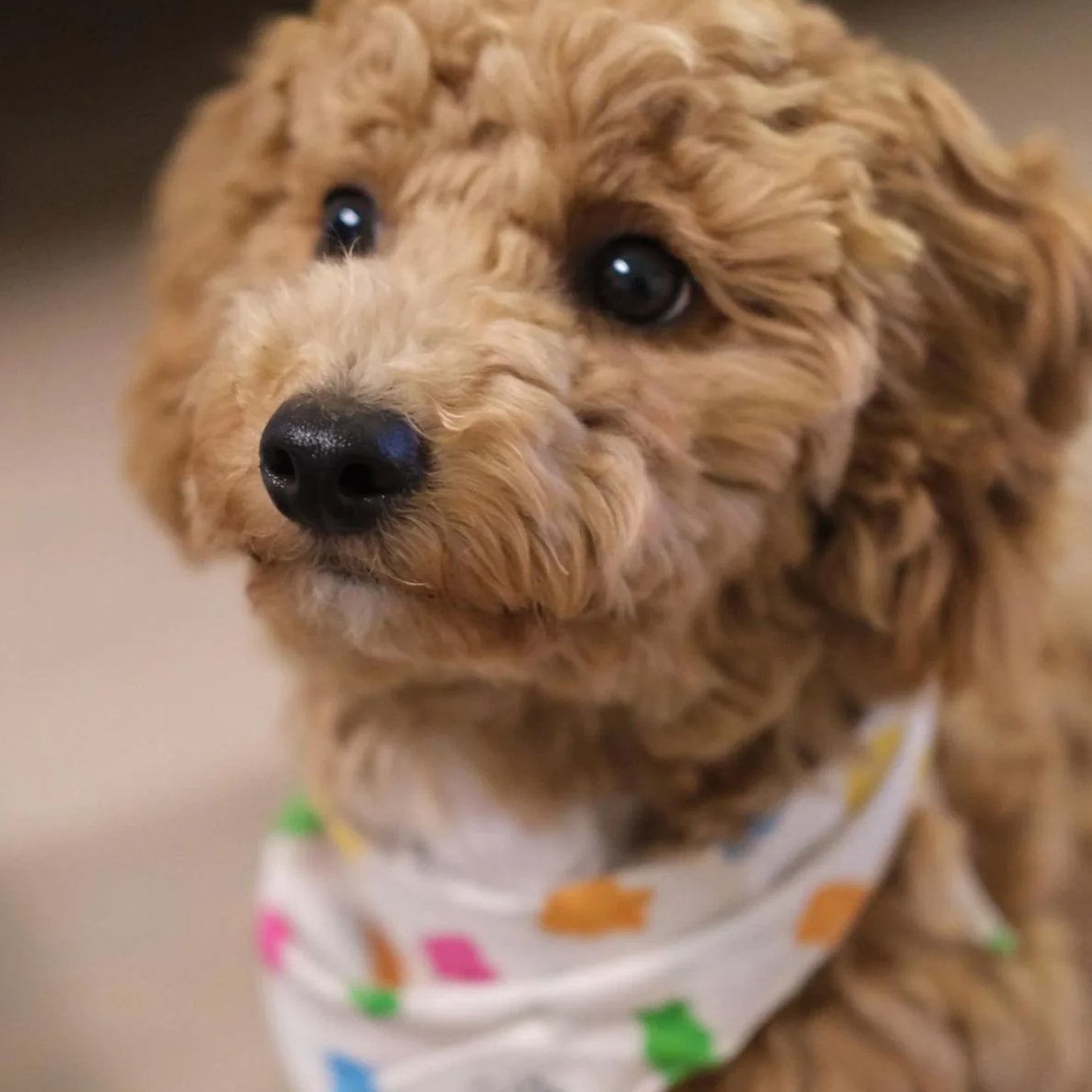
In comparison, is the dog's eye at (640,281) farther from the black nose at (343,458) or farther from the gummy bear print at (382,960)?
the gummy bear print at (382,960)

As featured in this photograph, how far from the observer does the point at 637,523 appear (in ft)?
2.37

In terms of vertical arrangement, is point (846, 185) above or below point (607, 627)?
above

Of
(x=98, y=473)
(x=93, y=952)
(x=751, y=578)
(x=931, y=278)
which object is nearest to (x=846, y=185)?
(x=931, y=278)

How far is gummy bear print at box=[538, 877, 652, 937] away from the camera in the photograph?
3.06 feet

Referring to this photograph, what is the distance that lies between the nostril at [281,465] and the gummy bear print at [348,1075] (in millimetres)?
527

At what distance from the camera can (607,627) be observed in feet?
2.56

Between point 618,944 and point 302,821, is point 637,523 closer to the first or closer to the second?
point 618,944

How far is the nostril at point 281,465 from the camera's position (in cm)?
67

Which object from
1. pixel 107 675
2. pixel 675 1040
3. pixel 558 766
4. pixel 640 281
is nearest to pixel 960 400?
pixel 640 281

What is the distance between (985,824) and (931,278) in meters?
0.48

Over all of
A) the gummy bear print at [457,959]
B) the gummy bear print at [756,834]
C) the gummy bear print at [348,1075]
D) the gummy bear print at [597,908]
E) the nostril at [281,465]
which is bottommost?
the gummy bear print at [348,1075]

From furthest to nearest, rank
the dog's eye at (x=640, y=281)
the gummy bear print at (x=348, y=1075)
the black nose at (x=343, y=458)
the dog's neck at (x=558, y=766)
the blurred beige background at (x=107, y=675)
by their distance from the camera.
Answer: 1. the blurred beige background at (x=107, y=675)
2. the gummy bear print at (x=348, y=1075)
3. the dog's neck at (x=558, y=766)
4. the dog's eye at (x=640, y=281)
5. the black nose at (x=343, y=458)

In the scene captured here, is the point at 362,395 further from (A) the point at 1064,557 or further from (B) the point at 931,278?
(A) the point at 1064,557

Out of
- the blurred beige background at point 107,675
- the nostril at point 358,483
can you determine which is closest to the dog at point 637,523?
the nostril at point 358,483
